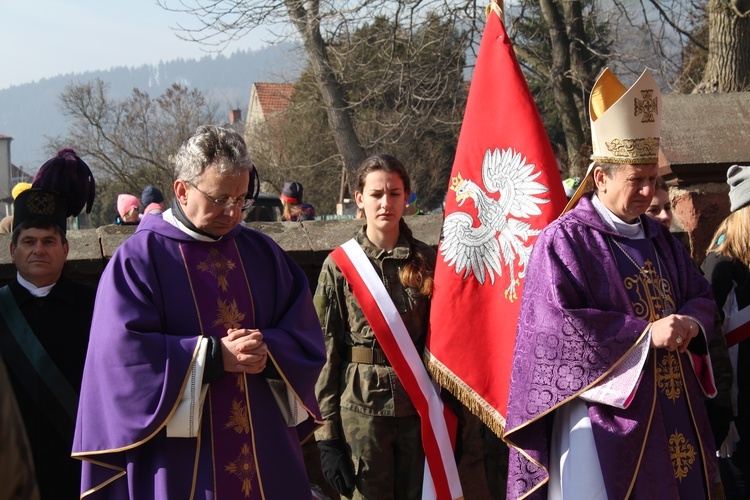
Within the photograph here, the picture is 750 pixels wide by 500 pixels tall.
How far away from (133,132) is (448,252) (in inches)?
1267

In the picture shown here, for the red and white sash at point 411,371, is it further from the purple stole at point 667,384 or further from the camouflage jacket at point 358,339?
the purple stole at point 667,384

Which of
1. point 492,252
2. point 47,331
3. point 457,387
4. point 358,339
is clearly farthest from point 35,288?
point 492,252

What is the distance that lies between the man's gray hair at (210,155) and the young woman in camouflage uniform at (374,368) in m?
1.07

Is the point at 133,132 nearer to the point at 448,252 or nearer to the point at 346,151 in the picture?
the point at 346,151

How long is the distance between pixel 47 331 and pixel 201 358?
2.90ft

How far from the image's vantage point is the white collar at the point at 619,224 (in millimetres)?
3627

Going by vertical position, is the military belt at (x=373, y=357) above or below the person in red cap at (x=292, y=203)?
below

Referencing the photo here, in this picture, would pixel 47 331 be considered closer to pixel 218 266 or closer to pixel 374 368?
pixel 218 266

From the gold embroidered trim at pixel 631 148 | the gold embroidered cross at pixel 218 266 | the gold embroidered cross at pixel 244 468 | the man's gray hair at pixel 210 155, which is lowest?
the gold embroidered cross at pixel 244 468

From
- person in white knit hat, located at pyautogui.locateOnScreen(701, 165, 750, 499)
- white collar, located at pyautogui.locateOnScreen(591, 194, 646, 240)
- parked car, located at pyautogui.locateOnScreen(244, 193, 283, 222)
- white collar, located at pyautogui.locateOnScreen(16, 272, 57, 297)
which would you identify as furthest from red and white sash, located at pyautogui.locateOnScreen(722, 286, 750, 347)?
parked car, located at pyautogui.locateOnScreen(244, 193, 283, 222)

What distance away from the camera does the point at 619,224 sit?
3.63 m

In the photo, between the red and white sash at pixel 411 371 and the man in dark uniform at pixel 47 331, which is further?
the red and white sash at pixel 411 371

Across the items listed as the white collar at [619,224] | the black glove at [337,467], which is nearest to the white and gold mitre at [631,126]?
the white collar at [619,224]

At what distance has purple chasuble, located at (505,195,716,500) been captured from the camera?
11.1 feet
